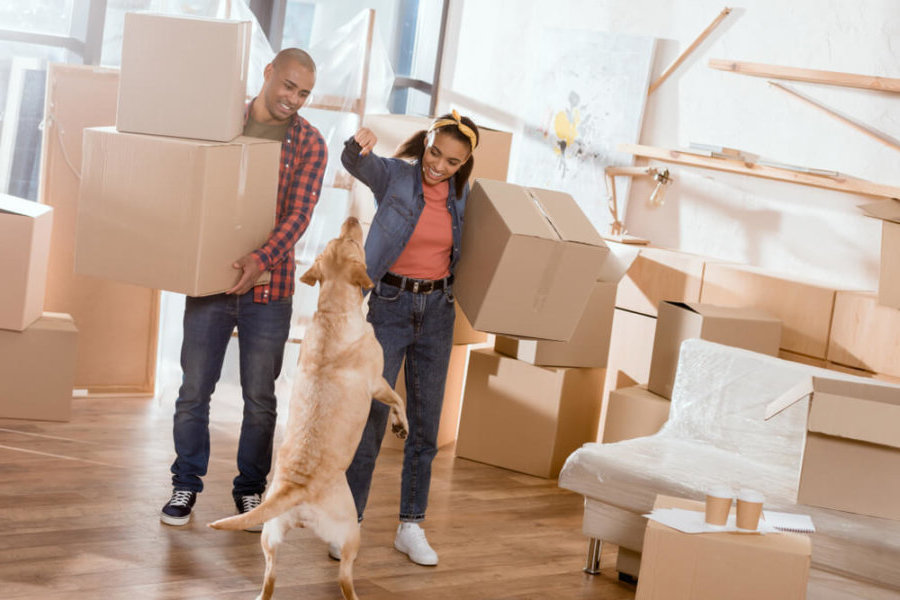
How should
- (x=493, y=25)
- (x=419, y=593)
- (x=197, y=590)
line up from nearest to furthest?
(x=197, y=590) → (x=419, y=593) → (x=493, y=25)

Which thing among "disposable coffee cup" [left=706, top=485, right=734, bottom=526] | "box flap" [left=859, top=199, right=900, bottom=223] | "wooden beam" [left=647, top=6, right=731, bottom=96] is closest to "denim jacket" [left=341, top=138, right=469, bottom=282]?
"disposable coffee cup" [left=706, top=485, right=734, bottom=526]

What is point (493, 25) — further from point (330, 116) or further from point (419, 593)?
point (419, 593)

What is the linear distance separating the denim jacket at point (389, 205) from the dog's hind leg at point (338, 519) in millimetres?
654

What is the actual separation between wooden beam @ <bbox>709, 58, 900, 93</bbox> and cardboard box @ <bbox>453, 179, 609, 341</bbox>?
1680 millimetres

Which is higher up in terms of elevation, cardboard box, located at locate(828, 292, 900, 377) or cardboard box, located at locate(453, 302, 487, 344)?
cardboard box, located at locate(828, 292, 900, 377)

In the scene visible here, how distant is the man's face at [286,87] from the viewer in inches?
118

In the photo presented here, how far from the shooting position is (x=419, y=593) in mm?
3020

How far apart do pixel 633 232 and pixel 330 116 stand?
1470 mm

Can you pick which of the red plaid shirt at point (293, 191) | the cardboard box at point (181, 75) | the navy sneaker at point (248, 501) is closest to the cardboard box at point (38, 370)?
the navy sneaker at point (248, 501)

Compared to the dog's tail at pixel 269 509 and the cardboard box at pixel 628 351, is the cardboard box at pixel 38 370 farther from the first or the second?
the cardboard box at pixel 628 351

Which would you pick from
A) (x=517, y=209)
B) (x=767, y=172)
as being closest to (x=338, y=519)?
(x=517, y=209)

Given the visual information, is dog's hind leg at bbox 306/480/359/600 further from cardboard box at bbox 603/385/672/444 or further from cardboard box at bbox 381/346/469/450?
cardboard box at bbox 381/346/469/450

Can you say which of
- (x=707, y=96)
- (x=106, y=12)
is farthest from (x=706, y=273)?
(x=106, y=12)

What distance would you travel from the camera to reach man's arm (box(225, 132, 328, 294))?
304 cm
